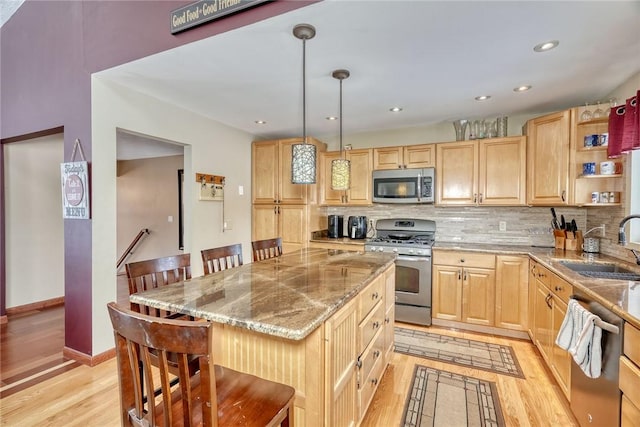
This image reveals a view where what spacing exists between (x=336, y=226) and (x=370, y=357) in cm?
245

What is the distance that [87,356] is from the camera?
255 cm

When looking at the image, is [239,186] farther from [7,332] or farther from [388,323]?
[7,332]

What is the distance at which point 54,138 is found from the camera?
3953mm

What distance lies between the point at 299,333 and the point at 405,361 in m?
1.96

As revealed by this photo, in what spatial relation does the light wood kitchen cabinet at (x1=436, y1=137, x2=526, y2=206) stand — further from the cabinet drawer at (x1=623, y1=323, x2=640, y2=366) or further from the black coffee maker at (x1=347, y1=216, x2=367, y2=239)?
the cabinet drawer at (x1=623, y1=323, x2=640, y2=366)

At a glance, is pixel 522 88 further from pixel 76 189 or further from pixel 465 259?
pixel 76 189

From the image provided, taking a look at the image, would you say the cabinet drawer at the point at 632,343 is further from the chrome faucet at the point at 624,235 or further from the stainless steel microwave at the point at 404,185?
the stainless steel microwave at the point at 404,185

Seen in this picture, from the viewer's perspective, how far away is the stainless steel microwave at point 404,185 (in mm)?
3545

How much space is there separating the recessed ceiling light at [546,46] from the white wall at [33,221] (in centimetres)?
516

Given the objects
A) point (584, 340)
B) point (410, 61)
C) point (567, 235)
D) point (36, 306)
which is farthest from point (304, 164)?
point (36, 306)

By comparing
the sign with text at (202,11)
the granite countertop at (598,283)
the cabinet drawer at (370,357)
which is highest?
the sign with text at (202,11)

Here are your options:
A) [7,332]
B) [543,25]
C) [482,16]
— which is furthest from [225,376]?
[7,332]

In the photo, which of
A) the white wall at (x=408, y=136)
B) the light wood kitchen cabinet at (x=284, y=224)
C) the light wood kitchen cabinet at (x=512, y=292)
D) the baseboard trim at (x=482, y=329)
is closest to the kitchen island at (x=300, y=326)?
the baseboard trim at (x=482, y=329)

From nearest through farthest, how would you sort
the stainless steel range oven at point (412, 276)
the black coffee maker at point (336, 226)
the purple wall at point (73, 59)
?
the purple wall at point (73, 59) → the stainless steel range oven at point (412, 276) → the black coffee maker at point (336, 226)
